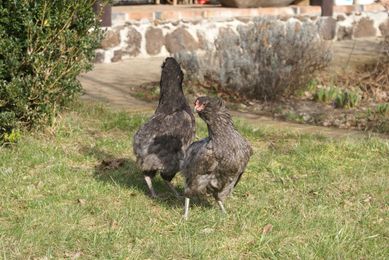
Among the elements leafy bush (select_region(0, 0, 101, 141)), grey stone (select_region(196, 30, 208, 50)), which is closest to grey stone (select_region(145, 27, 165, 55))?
grey stone (select_region(196, 30, 208, 50))

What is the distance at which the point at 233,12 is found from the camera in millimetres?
14883

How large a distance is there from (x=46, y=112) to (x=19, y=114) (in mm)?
309

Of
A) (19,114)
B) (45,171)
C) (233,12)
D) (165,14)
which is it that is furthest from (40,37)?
(233,12)

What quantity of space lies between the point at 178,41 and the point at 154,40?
0.51 metres

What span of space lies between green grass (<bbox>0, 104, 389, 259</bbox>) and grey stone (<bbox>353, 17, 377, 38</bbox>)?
9618mm

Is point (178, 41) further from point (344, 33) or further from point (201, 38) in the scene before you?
point (344, 33)

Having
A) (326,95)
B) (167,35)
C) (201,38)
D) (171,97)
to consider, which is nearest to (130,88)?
(326,95)

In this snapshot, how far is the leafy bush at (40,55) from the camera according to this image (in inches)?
270

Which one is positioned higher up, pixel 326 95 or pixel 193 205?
pixel 326 95

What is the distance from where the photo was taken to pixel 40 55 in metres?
7.01

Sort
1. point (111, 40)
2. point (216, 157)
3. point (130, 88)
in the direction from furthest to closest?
point (111, 40) → point (130, 88) → point (216, 157)

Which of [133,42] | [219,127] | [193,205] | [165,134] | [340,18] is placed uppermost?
[340,18]

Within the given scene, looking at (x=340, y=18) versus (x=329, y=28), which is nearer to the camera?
(x=329, y=28)

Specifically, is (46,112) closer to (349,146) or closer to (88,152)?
(88,152)
